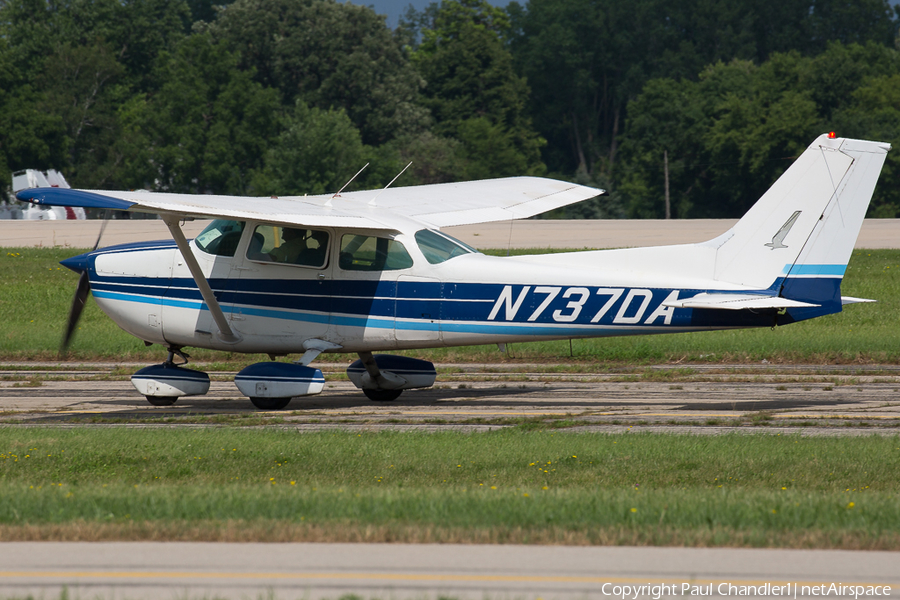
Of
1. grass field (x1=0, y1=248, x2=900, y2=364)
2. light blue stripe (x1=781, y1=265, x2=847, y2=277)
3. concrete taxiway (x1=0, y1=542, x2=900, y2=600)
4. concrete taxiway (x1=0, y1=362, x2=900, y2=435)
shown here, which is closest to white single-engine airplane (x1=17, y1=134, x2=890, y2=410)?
light blue stripe (x1=781, y1=265, x2=847, y2=277)

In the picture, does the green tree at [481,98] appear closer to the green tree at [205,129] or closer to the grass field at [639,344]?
the green tree at [205,129]

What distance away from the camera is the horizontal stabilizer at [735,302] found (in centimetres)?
1202

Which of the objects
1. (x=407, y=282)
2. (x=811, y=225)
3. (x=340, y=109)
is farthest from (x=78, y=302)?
(x=340, y=109)

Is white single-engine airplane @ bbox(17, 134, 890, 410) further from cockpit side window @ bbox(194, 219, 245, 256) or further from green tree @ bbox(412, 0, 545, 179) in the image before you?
green tree @ bbox(412, 0, 545, 179)

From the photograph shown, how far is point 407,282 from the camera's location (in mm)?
13320

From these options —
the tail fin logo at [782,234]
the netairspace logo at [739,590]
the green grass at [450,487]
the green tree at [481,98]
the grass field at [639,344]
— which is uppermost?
the green tree at [481,98]

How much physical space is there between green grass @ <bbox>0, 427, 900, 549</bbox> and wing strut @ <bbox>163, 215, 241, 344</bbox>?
201cm

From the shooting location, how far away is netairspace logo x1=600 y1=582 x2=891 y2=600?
17.4 feet

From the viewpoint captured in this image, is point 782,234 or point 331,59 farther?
point 331,59

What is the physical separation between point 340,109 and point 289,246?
7085cm

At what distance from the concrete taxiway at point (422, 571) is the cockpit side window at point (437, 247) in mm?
7344

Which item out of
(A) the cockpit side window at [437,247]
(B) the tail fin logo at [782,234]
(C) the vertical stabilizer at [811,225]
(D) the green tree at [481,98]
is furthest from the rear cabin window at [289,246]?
(D) the green tree at [481,98]

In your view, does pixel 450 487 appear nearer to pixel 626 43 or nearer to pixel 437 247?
pixel 437 247

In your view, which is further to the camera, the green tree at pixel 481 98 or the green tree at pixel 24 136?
the green tree at pixel 481 98
